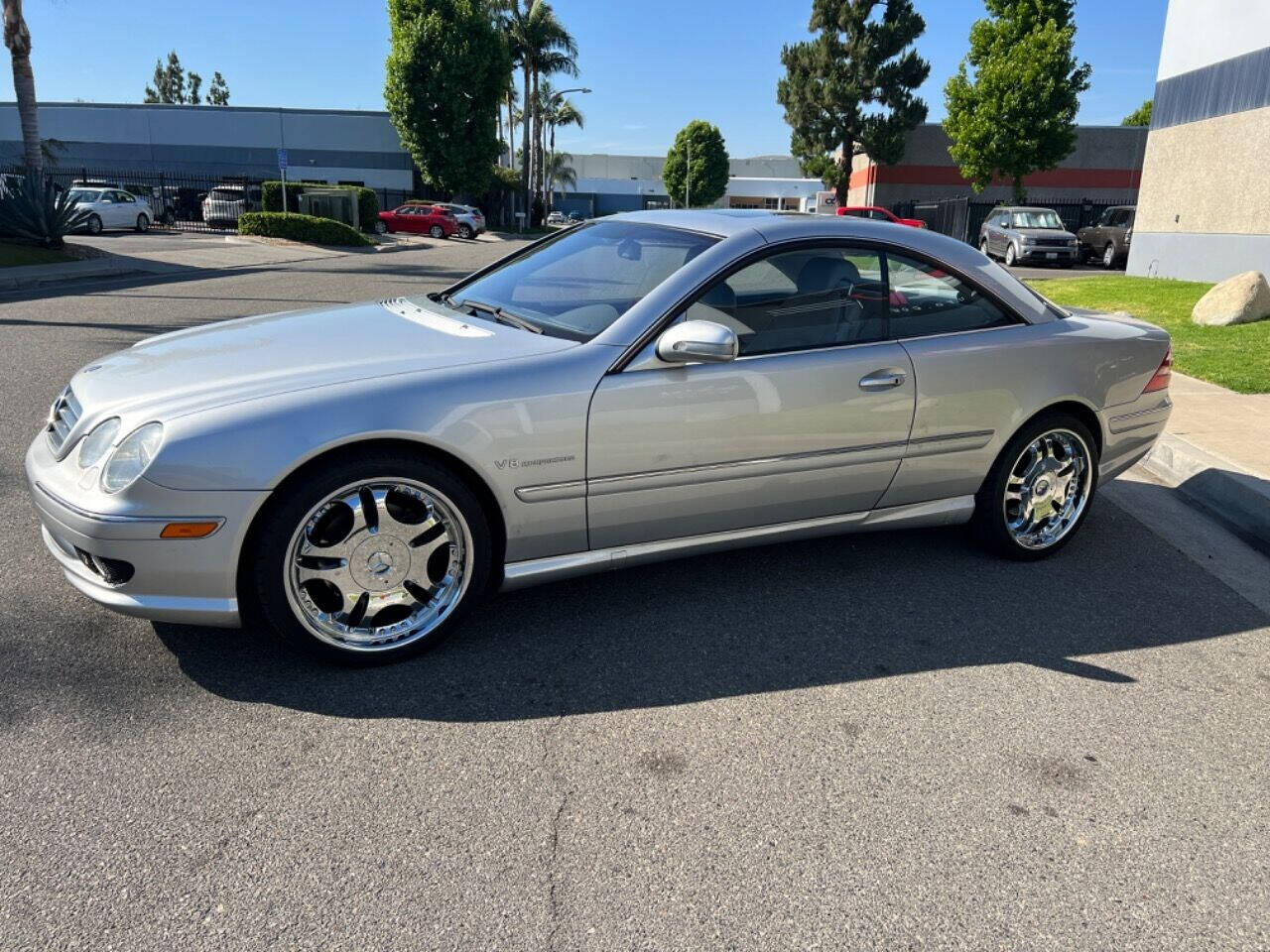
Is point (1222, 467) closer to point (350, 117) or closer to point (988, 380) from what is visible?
point (988, 380)

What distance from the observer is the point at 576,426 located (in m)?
3.33

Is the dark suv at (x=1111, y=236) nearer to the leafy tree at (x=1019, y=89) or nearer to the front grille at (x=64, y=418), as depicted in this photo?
the leafy tree at (x=1019, y=89)

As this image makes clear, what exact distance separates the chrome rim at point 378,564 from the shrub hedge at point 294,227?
28.3m

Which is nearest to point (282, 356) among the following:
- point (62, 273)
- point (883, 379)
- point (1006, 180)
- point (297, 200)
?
point (883, 379)

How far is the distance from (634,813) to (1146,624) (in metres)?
2.48

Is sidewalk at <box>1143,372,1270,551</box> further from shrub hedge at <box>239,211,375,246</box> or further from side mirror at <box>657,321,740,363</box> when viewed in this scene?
shrub hedge at <box>239,211,375,246</box>

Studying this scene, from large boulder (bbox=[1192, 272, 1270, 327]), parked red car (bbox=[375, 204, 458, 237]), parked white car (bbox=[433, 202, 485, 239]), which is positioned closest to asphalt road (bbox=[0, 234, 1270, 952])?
large boulder (bbox=[1192, 272, 1270, 327])

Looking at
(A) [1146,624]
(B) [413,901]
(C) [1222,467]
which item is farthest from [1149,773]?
Result: (C) [1222,467]

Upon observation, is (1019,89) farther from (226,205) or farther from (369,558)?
(369,558)

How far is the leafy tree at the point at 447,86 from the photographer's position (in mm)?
42594

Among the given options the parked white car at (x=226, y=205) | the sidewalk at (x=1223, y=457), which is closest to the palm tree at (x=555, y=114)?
the parked white car at (x=226, y=205)

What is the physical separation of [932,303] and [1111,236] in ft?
88.5

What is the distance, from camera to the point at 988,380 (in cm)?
415

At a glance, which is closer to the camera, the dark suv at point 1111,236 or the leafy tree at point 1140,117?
the dark suv at point 1111,236
